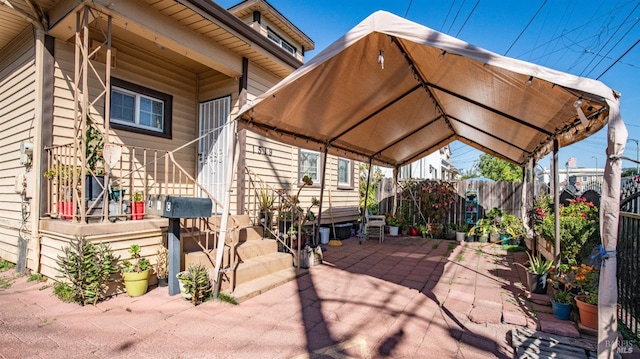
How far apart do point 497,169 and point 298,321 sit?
32573 mm

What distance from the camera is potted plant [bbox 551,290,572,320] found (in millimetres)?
3291

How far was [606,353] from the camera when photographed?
7.11 feet

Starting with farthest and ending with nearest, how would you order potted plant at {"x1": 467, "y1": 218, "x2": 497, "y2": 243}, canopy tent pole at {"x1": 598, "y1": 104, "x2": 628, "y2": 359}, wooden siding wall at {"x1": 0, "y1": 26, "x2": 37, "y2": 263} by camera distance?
potted plant at {"x1": 467, "y1": 218, "x2": 497, "y2": 243}, wooden siding wall at {"x1": 0, "y1": 26, "x2": 37, "y2": 263}, canopy tent pole at {"x1": 598, "y1": 104, "x2": 628, "y2": 359}

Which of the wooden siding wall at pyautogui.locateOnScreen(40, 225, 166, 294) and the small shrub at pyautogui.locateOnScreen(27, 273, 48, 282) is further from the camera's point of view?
the small shrub at pyautogui.locateOnScreen(27, 273, 48, 282)

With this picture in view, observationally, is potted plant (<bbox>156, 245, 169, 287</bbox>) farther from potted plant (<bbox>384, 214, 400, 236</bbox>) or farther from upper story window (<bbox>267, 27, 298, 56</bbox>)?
upper story window (<bbox>267, 27, 298, 56</bbox>)

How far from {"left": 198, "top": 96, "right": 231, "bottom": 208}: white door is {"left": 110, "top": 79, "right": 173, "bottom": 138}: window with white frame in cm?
67

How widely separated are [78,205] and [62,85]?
180 centimetres

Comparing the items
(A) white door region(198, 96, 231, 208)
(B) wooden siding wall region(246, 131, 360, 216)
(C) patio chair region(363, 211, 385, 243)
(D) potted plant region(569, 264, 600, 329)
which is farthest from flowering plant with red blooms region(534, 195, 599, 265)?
(A) white door region(198, 96, 231, 208)

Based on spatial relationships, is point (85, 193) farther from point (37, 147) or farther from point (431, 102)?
point (431, 102)

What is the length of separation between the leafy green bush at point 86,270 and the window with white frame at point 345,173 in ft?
20.9

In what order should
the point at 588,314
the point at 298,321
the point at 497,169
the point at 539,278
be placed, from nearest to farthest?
the point at 588,314 → the point at 298,321 → the point at 539,278 → the point at 497,169

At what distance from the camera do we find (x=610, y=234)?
7.32 feet

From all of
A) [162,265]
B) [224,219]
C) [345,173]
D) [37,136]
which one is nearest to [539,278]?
[224,219]

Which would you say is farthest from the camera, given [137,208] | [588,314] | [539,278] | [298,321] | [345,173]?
[345,173]
